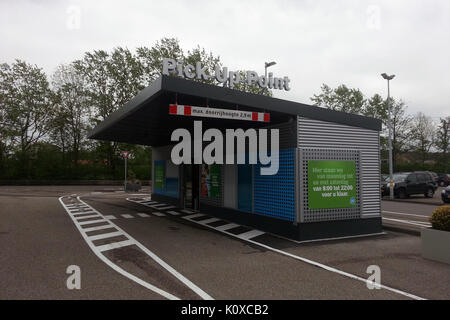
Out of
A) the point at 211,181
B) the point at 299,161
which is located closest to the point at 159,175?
the point at 211,181

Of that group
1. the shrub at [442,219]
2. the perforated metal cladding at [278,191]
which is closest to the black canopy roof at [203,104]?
the perforated metal cladding at [278,191]

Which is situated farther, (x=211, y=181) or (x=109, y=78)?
(x=109, y=78)

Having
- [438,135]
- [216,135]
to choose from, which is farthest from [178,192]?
[438,135]

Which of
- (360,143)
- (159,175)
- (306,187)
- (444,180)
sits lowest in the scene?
(444,180)

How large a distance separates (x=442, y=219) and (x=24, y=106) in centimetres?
3647

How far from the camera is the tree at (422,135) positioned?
140 feet

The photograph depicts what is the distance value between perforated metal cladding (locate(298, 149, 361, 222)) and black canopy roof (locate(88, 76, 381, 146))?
955mm

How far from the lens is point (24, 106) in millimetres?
33094

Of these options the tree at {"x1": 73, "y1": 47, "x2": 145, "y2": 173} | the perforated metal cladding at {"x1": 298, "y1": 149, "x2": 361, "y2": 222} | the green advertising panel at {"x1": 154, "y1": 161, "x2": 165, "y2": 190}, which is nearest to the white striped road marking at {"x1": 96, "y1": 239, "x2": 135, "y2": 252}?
the perforated metal cladding at {"x1": 298, "y1": 149, "x2": 361, "y2": 222}

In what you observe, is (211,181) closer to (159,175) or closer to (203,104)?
(203,104)

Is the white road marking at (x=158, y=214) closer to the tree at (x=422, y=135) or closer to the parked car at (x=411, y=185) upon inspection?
the parked car at (x=411, y=185)

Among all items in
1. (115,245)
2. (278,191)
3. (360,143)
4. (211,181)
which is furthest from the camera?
(211,181)

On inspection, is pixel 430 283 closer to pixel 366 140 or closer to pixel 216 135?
pixel 366 140

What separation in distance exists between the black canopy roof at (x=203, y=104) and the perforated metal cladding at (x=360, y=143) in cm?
20
